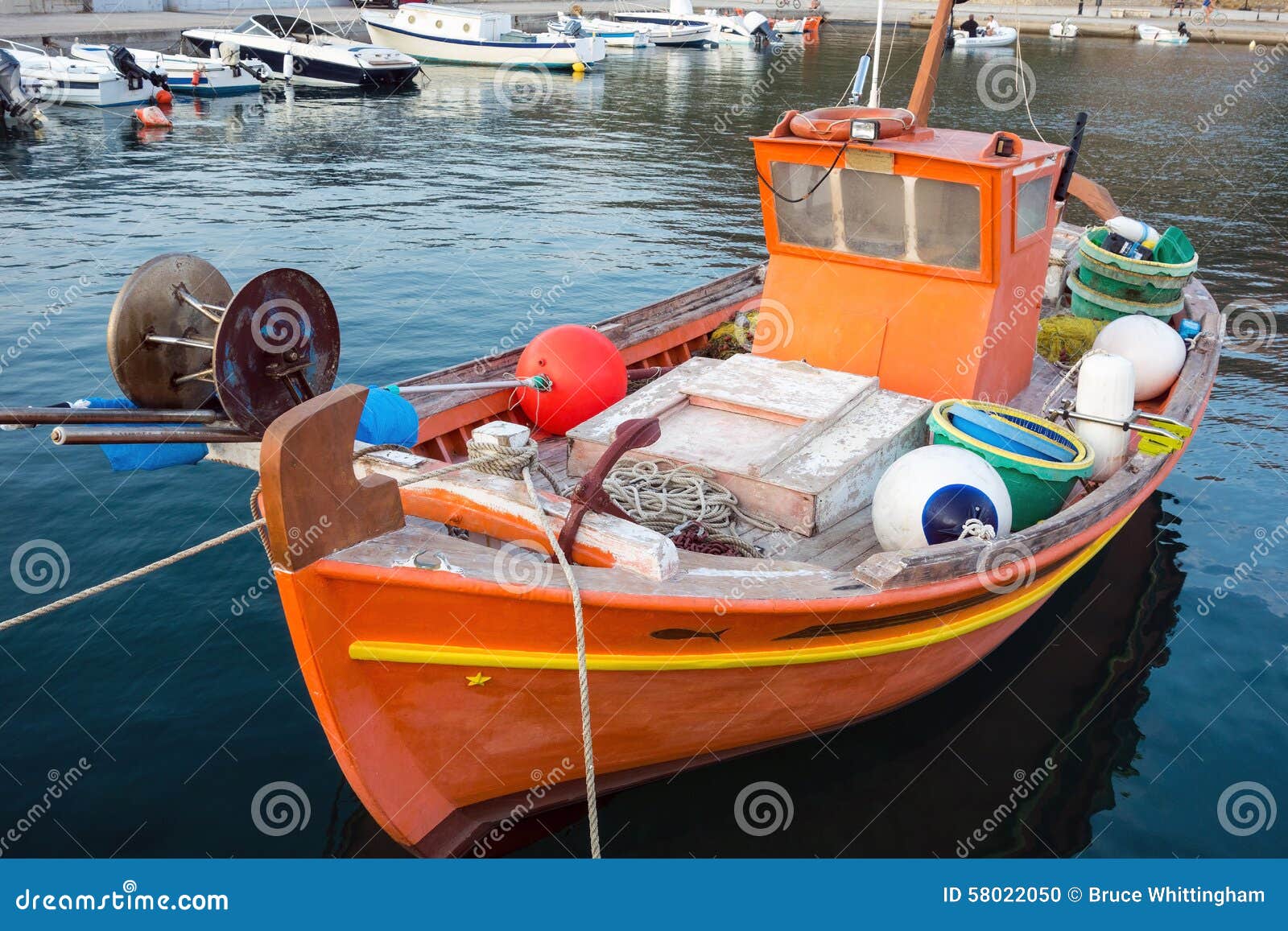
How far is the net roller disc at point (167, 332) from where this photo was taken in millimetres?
4355

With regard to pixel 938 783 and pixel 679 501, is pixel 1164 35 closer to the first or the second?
pixel 938 783

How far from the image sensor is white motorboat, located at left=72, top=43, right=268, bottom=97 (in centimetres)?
3159

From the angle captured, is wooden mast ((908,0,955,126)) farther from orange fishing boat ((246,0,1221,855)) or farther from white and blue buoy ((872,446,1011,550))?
white and blue buoy ((872,446,1011,550))

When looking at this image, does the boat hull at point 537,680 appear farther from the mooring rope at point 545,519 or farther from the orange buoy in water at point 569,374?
the orange buoy in water at point 569,374

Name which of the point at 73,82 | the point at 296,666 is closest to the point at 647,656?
the point at 296,666

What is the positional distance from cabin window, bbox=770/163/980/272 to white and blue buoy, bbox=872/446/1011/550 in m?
1.88

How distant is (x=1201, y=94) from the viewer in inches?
1521

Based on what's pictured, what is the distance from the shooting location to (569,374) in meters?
7.44

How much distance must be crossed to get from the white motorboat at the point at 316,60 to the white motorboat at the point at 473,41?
6262 mm

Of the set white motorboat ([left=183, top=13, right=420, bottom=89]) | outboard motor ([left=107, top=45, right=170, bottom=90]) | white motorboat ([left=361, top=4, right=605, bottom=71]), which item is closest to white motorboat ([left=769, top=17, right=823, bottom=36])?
white motorboat ([left=361, top=4, right=605, bottom=71])

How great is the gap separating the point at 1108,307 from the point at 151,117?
25.7 metres

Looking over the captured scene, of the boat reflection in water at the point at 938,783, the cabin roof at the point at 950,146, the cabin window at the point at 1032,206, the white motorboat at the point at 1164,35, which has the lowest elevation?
the boat reflection in water at the point at 938,783

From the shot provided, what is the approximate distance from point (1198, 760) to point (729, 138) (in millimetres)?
25747

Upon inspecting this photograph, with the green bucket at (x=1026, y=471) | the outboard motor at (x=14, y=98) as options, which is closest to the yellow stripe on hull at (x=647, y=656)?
the green bucket at (x=1026, y=471)
